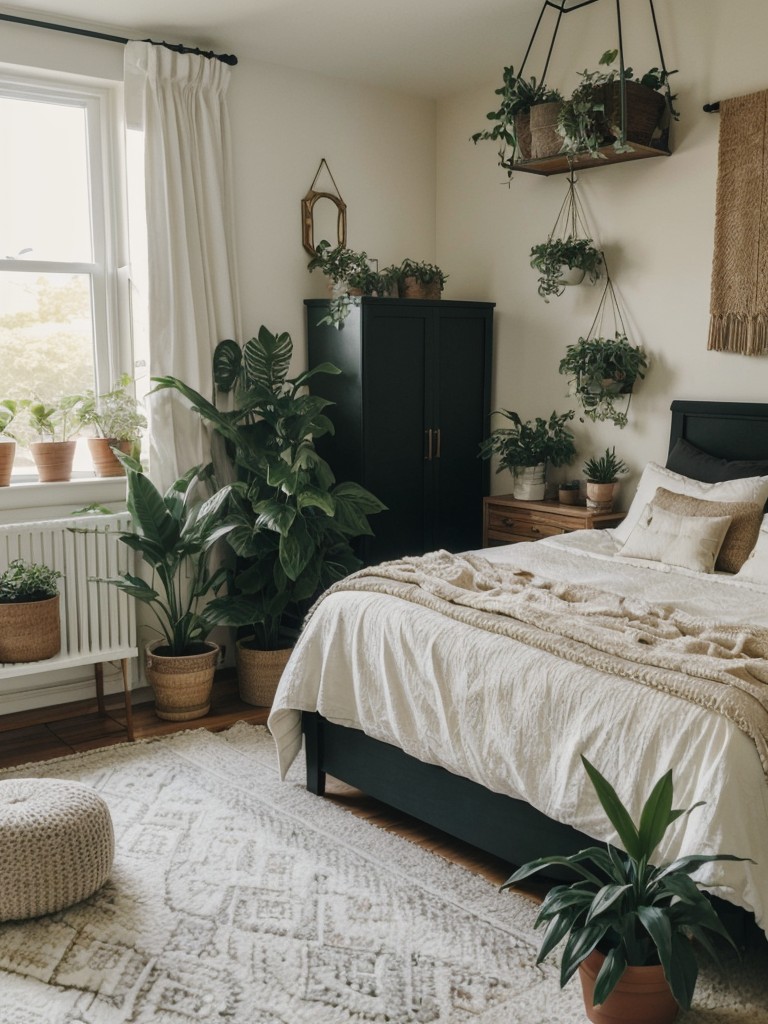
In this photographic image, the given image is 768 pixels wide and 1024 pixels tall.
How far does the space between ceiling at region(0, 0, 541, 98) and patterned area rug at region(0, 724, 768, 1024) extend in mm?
2940

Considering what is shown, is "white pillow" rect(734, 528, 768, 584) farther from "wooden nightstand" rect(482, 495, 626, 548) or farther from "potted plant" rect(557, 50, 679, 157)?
"potted plant" rect(557, 50, 679, 157)

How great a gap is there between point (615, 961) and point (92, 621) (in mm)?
2510

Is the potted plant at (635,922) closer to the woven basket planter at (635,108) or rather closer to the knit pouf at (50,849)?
the knit pouf at (50,849)

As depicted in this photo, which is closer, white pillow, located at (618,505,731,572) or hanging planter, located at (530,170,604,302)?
white pillow, located at (618,505,731,572)

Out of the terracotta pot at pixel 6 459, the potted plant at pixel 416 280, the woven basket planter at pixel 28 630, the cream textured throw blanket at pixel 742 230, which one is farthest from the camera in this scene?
the potted plant at pixel 416 280

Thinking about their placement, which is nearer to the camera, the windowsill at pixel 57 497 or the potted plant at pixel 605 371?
the windowsill at pixel 57 497

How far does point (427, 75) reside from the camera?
4.69 meters

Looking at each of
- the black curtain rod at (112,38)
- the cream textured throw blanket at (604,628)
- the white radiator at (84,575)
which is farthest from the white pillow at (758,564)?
the black curtain rod at (112,38)

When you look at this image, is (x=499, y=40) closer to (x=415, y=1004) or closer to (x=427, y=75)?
(x=427, y=75)

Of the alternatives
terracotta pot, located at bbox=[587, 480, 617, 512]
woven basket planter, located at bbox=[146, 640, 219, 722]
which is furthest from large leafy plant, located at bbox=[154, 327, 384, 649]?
terracotta pot, located at bbox=[587, 480, 617, 512]

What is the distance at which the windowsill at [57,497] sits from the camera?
13.0 ft

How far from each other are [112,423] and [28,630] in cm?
103

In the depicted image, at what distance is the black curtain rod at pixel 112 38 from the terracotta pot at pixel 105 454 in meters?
1.60

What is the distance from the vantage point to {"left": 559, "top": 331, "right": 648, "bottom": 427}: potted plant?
162 inches
